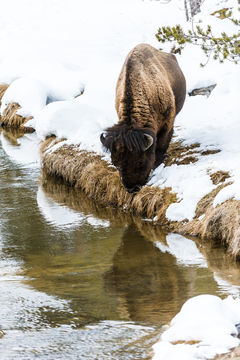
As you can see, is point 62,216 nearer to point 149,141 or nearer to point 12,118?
point 149,141

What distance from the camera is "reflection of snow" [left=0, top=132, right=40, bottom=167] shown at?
12.6 m

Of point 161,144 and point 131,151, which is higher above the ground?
point 131,151

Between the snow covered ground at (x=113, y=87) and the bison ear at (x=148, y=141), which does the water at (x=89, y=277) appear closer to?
the snow covered ground at (x=113, y=87)

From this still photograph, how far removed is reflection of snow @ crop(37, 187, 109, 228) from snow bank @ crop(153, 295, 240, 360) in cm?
415

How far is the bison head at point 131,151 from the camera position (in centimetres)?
751

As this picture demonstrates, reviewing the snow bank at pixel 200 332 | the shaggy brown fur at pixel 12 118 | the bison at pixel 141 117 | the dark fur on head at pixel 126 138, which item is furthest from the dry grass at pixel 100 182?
the shaggy brown fur at pixel 12 118

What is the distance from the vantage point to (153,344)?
425cm

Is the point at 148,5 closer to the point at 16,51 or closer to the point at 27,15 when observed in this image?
the point at 27,15

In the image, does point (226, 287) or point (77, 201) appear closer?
point (226, 287)

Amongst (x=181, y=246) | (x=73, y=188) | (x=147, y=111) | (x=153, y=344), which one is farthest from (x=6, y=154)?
(x=153, y=344)

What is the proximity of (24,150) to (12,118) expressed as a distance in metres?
3.55

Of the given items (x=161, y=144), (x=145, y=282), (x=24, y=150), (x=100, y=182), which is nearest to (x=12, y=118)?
(x=24, y=150)

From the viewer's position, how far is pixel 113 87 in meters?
15.5

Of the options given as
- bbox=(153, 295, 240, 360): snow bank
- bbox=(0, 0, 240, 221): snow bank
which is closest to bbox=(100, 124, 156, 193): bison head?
bbox=(0, 0, 240, 221): snow bank
